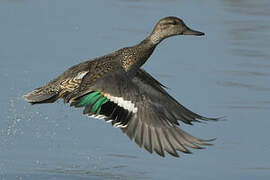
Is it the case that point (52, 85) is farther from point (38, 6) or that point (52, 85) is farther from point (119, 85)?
point (38, 6)

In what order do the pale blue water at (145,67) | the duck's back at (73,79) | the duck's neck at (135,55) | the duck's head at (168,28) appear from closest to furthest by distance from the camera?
the duck's back at (73,79) → the duck's neck at (135,55) → the duck's head at (168,28) → the pale blue water at (145,67)

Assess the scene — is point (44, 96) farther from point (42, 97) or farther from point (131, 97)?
point (131, 97)

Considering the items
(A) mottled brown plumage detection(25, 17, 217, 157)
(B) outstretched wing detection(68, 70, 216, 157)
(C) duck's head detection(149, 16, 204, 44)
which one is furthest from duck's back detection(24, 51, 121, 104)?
(C) duck's head detection(149, 16, 204, 44)

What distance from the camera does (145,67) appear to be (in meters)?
9.92

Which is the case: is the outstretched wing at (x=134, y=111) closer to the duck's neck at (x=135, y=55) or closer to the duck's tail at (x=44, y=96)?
the duck's neck at (x=135, y=55)

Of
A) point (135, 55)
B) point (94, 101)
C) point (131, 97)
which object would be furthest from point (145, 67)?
point (131, 97)

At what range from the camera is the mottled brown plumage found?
635 cm

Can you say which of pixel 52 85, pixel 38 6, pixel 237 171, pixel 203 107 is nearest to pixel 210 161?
pixel 237 171

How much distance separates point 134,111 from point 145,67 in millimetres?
3422

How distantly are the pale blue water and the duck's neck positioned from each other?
0.99 meters

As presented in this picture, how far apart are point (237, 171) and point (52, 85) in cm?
181

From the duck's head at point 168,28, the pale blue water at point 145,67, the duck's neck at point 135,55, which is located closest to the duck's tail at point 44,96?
the duck's neck at point 135,55

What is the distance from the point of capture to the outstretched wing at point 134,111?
629 centimetres

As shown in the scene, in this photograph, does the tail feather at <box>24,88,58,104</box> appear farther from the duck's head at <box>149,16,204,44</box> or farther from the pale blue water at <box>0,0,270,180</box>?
the duck's head at <box>149,16,204,44</box>
